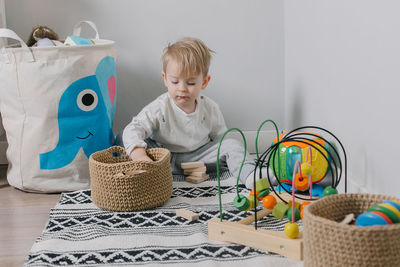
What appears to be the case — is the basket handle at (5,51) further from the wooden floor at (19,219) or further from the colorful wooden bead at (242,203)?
the colorful wooden bead at (242,203)

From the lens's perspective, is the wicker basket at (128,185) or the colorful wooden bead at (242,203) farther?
the wicker basket at (128,185)

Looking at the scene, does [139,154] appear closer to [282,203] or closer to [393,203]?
[282,203]

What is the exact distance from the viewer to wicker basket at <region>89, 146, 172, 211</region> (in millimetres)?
1511

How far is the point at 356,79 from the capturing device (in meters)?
1.44

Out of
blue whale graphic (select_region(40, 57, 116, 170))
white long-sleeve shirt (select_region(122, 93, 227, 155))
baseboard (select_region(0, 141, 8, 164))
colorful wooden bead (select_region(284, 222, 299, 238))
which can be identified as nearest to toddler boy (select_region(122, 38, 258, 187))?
white long-sleeve shirt (select_region(122, 93, 227, 155))

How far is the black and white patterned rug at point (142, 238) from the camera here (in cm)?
120

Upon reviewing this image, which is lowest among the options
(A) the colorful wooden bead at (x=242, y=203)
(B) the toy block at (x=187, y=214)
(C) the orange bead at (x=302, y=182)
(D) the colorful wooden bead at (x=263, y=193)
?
(B) the toy block at (x=187, y=214)

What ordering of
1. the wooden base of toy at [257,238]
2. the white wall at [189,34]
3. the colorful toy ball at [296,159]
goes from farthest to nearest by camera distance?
the white wall at [189,34] < the colorful toy ball at [296,159] < the wooden base of toy at [257,238]

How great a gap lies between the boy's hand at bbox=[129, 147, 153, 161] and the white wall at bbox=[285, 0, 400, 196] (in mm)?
613

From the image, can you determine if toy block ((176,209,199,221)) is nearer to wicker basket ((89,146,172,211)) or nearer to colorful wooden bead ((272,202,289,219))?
wicker basket ((89,146,172,211))

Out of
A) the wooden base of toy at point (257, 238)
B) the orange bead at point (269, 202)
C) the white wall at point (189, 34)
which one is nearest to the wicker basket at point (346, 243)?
the wooden base of toy at point (257, 238)

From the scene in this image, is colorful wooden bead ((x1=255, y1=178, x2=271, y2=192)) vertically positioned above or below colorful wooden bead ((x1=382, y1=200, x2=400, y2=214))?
below

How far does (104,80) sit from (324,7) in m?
0.80

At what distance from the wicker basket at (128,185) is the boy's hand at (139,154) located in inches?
5.4
